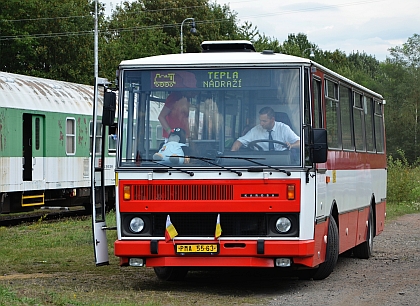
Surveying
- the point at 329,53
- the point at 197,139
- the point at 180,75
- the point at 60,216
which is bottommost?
the point at 60,216

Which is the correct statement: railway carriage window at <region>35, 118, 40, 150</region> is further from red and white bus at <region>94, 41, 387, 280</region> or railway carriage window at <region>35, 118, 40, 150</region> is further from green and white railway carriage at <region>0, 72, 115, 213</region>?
red and white bus at <region>94, 41, 387, 280</region>

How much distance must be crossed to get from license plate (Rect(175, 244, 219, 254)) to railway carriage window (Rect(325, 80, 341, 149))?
2.68 meters

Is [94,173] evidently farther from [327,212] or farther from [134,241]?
[327,212]

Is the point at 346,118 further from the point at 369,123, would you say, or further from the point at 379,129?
the point at 379,129

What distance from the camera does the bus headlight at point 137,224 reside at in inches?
444

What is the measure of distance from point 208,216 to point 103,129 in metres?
1.82

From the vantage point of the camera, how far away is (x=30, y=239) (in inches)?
736

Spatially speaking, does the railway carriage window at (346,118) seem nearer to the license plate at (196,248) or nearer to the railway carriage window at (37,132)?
the license plate at (196,248)

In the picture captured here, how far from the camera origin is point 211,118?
11.5 meters

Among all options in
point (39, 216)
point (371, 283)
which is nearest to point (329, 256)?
point (371, 283)

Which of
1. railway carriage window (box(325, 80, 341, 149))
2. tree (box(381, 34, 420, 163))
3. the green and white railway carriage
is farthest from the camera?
tree (box(381, 34, 420, 163))

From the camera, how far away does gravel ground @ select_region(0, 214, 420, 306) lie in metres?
10.9

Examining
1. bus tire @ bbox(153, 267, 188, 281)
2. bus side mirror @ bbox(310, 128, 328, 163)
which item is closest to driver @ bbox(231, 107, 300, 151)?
Result: bus side mirror @ bbox(310, 128, 328, 163)

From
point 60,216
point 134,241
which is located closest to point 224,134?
point 134,241
